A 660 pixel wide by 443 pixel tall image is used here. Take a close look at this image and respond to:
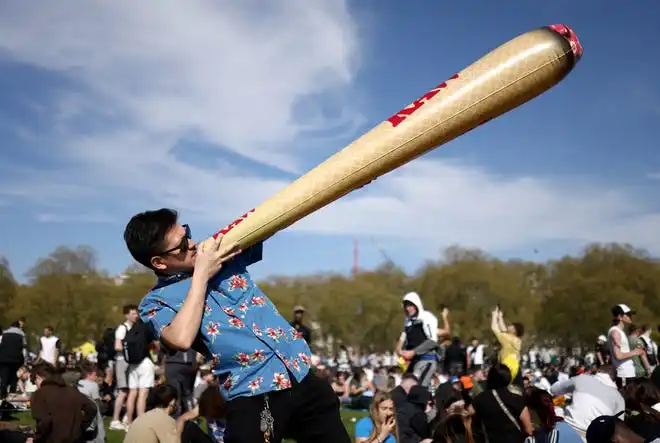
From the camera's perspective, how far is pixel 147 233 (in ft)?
11.5

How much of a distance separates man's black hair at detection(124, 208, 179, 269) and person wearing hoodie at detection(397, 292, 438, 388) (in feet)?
24.8

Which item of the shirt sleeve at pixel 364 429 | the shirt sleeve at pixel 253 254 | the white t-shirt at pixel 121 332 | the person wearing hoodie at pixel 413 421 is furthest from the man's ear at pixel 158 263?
the white t-shirt at pixel 121 332

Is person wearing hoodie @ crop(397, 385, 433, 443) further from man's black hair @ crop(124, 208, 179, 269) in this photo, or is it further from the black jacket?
the black jacket

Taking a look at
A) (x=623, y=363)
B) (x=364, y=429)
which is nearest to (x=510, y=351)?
Result: (x=623, y=363)

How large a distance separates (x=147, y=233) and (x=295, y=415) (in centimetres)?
112

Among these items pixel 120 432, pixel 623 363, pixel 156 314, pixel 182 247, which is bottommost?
pixel 120 432

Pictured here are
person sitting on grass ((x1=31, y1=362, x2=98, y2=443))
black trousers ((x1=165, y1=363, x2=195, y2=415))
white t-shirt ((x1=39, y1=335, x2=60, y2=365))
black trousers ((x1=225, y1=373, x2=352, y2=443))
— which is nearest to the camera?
black trousers ((x1=225, y1=373, x2=352, y2=443))

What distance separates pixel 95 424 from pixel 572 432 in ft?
16.9

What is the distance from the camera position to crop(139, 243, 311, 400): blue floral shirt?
338 centimetres

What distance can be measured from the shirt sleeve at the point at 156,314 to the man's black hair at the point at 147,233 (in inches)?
7.3

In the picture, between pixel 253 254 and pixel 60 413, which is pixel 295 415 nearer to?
pixel 253 254

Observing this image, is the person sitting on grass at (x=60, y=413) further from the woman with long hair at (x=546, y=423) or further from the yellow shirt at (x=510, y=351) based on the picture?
the yellow shirt at (x=510, y=351)

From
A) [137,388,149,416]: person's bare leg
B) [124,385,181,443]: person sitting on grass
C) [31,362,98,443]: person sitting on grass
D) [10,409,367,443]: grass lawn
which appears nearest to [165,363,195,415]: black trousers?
[137,388,149,416]: person's bare leg

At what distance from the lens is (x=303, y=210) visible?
3.43 metres
